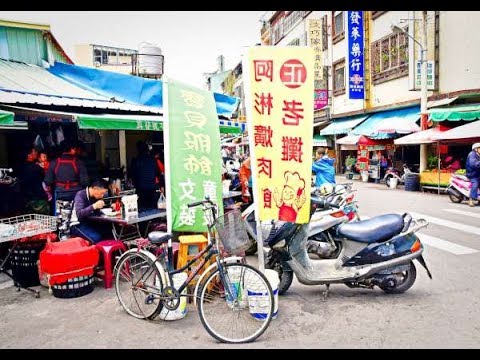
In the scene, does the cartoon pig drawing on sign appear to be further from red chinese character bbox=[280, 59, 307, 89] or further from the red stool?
the red stool

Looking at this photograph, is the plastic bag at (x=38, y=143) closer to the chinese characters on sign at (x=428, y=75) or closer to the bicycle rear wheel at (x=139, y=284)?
the bicycle rear wheel at (x=139, y=284)

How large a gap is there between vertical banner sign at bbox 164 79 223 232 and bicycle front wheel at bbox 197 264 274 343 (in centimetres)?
92

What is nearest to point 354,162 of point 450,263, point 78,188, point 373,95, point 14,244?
point 373,95

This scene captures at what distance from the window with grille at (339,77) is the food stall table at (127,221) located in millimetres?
21230

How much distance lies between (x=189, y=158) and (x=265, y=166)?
1023 millimetres

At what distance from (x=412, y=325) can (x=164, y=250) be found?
280 centimetres

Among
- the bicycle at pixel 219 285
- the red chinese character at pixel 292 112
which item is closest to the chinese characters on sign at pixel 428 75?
the red chinese character at pixel 292 112

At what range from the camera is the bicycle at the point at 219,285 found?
4.08m

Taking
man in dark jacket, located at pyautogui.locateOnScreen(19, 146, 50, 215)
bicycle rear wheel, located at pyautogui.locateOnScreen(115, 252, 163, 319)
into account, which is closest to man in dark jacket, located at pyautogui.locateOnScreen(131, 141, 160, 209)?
man in dark jacket, located at pyautogui.locateOnScreen(19, 146, 50, 215)

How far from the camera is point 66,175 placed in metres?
6.96

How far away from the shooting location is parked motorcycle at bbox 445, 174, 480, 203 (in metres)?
12.3

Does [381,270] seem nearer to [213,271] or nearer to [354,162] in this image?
[213,271]

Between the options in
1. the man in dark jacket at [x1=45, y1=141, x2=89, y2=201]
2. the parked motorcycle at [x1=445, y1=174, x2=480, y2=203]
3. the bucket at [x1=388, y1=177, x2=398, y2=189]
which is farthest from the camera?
the bucket at [x1=388, y1=177, x2=398, y2=189]

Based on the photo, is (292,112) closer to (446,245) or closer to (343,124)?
(446,245)
